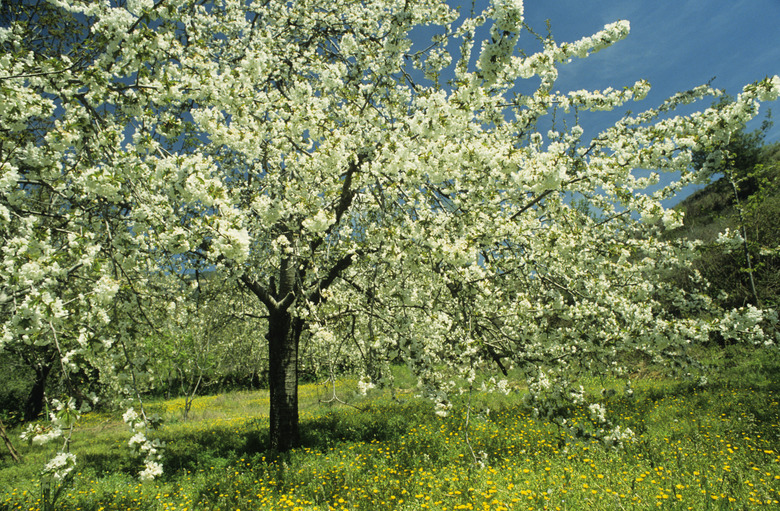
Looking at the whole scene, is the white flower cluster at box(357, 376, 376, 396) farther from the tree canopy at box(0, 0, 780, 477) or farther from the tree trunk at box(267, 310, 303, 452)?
the tree trunk at box(267, 310, 303, 452)

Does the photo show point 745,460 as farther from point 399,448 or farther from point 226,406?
point 226,406

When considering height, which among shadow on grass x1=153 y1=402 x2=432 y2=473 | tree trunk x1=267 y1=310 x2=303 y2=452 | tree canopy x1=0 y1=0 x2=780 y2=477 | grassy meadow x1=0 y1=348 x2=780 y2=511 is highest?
tree canopy x1=0 y1=0 x2=780 y2=477

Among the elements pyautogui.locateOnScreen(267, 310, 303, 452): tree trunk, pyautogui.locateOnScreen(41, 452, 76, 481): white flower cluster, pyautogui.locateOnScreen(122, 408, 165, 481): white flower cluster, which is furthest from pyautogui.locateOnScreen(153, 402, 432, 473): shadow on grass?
pyautogui.locateOnScreen(41, 452, 76, 481): white flower cluster

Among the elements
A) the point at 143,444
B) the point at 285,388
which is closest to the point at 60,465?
the point at 143,444

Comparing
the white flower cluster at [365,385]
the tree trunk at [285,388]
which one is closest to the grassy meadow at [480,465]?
the tree trunk at [285,388]

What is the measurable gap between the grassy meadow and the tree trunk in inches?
18.7

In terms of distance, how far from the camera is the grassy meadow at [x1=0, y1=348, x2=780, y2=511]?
4.44 m

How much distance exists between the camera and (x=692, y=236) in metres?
21.2

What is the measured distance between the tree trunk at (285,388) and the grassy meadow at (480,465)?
47cm

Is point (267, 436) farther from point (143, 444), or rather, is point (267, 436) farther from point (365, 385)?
point (143, 444)

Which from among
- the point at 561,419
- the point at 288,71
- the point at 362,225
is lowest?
the point at 561,419

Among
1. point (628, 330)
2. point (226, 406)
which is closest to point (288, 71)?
point (628, 330)

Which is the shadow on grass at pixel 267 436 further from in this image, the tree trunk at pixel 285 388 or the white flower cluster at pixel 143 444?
the white flower cluster at pixel 143 444

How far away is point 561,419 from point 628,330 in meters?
1.30
